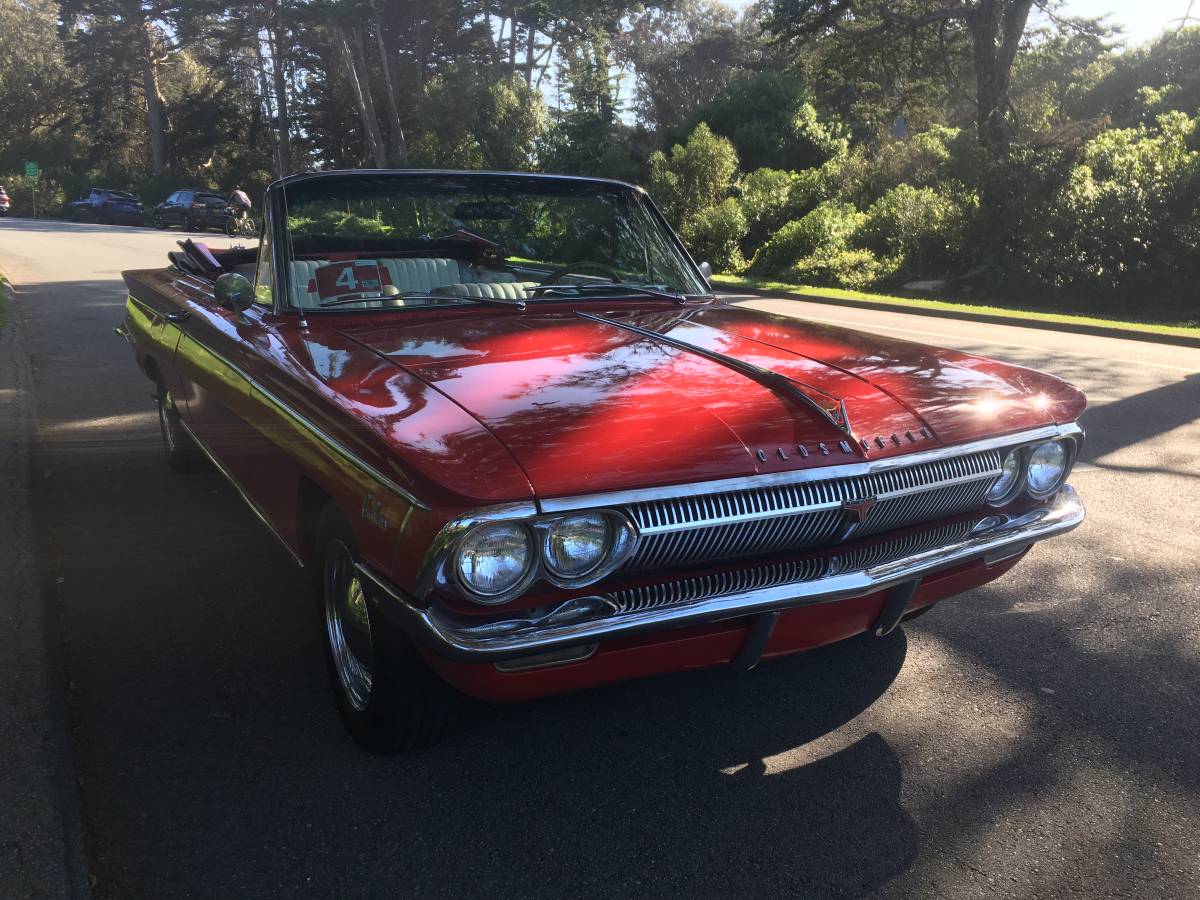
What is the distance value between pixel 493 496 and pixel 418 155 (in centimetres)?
3924

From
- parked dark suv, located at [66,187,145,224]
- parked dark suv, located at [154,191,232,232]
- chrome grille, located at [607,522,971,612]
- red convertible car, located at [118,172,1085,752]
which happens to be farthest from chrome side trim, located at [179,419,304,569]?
parked dark suv, located at [66,187,145,224]

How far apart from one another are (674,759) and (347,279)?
207 centimetres

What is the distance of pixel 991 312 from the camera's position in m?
15.1

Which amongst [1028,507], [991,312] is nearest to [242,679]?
[1028,507]

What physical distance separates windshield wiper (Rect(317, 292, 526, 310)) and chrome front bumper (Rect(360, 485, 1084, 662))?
4.66 ft

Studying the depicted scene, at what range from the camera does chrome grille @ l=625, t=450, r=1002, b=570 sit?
2.39 meters

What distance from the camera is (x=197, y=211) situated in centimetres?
3678

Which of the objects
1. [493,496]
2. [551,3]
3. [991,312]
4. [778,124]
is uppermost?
[551,3]

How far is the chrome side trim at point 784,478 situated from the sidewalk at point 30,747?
1438 millimetres

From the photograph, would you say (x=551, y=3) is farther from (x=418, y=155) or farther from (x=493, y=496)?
(x=493, y=496)

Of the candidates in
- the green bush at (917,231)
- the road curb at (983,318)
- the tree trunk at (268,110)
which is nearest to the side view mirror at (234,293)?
the road curb at (983,318)

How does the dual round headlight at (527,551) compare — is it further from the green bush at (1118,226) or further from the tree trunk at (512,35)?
the tree trunk at (512,35)

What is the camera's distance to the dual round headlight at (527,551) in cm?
227

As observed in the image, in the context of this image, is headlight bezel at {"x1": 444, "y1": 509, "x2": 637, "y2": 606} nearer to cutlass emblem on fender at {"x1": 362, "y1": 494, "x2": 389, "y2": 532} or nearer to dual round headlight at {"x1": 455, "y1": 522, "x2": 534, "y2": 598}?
dual round headlight at {"x1": 455, "y1": 522, "x2": 534, "y2": 598}
